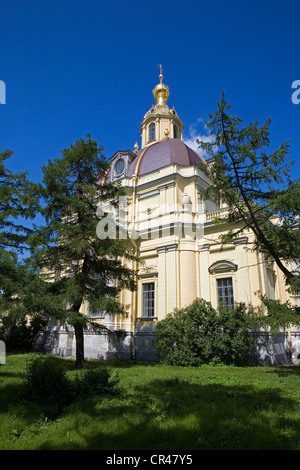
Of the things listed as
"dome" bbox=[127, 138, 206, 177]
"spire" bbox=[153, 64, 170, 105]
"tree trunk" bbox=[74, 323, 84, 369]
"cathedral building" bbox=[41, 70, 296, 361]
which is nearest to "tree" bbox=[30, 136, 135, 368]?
"tree trunk" bbox=[74, 323, 84, 369]

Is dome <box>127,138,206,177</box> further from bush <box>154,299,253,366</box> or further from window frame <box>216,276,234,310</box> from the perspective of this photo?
bush <box>154,299,253,366</box>

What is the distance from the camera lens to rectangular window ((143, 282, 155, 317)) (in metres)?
18.6

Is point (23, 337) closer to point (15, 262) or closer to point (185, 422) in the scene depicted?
point (15, 262)

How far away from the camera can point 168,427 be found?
4660mm

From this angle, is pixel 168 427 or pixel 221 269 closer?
pixel 168 427

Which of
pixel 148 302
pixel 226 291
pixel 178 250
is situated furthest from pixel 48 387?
pixel 178 250

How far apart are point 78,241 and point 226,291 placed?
30.9ft

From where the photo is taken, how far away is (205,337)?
1450 centimetres

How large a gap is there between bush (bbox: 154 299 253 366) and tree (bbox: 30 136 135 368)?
3.48 meters

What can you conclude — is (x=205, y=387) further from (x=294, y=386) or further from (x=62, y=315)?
(x=62, y=315)

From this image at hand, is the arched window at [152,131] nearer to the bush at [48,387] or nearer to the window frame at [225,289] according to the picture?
the window frame at [225,289]

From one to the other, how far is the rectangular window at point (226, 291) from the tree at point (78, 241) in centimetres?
625
